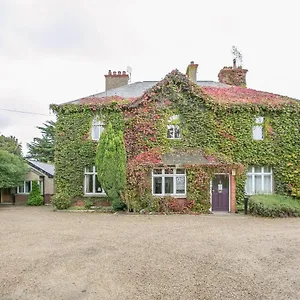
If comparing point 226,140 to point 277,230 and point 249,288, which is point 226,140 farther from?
point 249,288

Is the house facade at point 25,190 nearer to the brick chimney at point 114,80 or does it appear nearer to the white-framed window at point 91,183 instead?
the white-framed window at point 91,183

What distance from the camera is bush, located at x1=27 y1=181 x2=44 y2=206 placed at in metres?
25.6

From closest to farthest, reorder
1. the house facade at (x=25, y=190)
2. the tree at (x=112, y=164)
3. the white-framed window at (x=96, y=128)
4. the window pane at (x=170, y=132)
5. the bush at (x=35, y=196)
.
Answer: the tree at (x=112, y=164)
the window pane at (x=170, y=132)
the white-framed window at (x=96, y=128)
the bush at (x=35, y=196)
the house facade at (x=25, y=190)

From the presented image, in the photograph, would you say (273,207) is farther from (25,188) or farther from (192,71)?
(25,188)

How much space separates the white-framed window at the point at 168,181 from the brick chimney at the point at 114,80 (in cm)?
900

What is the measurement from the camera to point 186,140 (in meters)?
19.0

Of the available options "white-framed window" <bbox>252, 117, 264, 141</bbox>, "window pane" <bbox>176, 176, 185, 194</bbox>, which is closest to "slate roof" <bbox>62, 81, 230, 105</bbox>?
"white-framed window" <bbox>252, 117, 264, 141</bbox>

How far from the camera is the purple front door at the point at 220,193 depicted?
1791 cm

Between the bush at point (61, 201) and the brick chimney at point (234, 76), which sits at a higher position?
the brick chimney at point (234, 76)

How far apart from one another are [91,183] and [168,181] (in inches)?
194

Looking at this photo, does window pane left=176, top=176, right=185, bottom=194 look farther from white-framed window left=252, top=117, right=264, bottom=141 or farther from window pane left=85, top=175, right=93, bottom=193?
window pane left=85, top=175, right=93, bottom=193

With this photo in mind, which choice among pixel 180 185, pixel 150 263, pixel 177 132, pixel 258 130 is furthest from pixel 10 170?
pixel 150 263

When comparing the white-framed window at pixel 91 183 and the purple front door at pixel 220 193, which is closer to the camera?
the purple front door at pixel 220 193

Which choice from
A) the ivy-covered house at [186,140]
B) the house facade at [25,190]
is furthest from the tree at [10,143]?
the ivy-covered house at [186,140]
